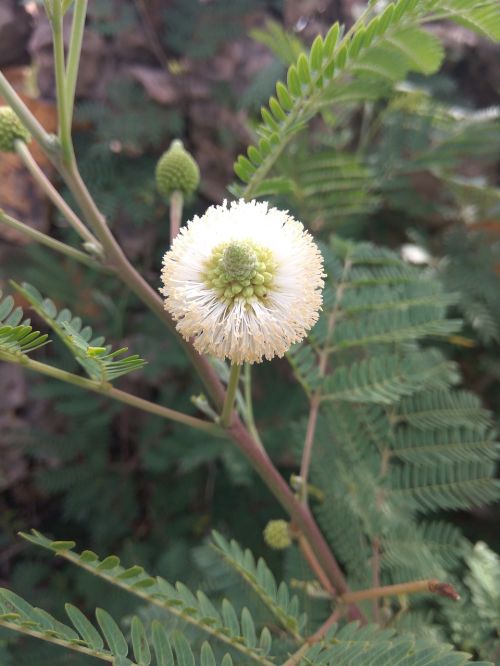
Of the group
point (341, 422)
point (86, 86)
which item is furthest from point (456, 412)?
point (86, 86)

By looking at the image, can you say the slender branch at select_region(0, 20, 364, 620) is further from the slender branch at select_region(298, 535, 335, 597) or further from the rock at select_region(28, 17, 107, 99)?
the rock at select_region(28, 17, 107, 99)

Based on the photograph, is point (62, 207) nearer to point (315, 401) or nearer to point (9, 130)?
point (9, 130)

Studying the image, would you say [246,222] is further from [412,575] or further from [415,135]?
[415,135]

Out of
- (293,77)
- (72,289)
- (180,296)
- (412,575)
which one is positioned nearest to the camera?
(180,296)

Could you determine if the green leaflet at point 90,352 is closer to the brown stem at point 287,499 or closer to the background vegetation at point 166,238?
the brown stem at point 287,499

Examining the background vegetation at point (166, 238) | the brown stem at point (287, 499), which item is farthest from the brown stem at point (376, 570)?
the background vegetation at point (166, 238)
